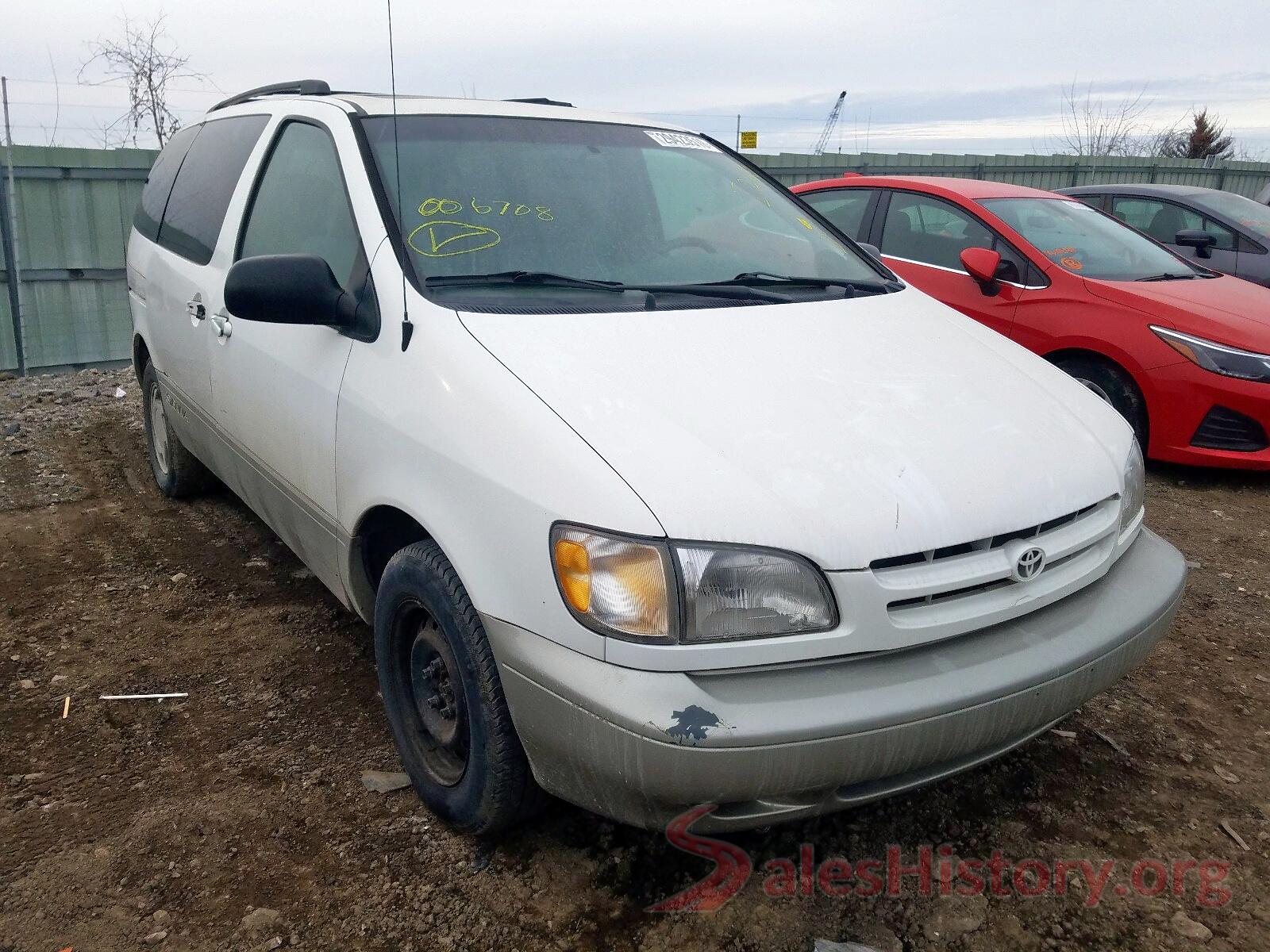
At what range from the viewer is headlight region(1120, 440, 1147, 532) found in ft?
8.06

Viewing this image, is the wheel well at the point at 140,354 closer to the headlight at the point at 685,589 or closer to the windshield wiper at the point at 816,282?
the windshield wiper at the point at 816,282

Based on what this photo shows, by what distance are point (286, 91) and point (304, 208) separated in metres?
0.96

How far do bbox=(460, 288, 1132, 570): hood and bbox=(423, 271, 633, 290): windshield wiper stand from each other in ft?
0.62

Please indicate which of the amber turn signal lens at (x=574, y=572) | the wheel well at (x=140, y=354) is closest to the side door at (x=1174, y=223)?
the wheel well at (x=140, y=354)

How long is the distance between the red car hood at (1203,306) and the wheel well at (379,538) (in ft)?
14.0

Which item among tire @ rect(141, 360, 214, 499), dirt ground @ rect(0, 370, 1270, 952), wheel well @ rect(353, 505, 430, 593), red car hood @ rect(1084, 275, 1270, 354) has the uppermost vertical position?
red car hood @ rect(1084, 275, 1270, 354)

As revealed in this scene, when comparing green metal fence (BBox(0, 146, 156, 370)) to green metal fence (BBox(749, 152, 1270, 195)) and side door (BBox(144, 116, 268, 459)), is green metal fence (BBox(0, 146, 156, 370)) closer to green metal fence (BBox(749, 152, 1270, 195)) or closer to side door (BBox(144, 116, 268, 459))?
side door (BBox(144, 116, 268, 459))

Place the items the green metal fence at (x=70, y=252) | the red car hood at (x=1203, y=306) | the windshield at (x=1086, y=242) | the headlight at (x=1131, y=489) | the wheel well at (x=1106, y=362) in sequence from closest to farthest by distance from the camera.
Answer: the headlight at (x=1131, y=489) < the red car hood at (x=1203, y=306) < the wheel well at (x=1106, y=362) < the windshield at (x=1086, y=242) < the green metal fence at (x=70, y=252)

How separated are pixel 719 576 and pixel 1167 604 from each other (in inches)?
49.5

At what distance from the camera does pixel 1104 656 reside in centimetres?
221

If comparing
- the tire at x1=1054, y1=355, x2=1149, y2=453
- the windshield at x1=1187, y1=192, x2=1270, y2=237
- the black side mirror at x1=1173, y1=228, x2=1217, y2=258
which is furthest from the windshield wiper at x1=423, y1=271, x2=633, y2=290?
the windshield at x1=1187, y1=192, x2=1270, y2=237

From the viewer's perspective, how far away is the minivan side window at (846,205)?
652cm

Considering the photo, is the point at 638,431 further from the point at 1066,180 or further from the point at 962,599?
the point at 1066,180

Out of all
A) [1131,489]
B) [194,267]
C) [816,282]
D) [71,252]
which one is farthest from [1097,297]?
[71,252]
